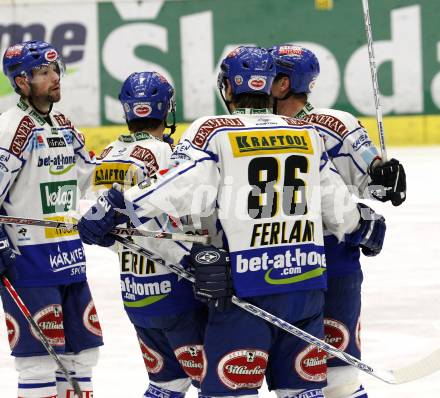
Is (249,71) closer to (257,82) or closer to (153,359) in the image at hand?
(257,82)

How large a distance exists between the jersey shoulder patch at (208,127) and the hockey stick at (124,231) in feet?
0.97

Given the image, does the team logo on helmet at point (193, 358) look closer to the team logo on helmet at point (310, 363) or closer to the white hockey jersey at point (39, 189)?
the team logo on helmet at point (310, 363)

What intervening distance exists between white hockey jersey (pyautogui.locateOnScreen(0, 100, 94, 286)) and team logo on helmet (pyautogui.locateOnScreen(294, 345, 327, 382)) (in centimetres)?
108

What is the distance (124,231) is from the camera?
370 centimetres

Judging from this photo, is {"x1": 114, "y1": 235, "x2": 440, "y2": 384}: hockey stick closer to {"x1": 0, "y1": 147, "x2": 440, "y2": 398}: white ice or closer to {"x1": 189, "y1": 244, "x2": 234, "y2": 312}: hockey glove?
{"x1": 189, "y1": 244, "x2": 234, "y2": 312}: hockey glove

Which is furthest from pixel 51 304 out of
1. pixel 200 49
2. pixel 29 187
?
pixel 200 49

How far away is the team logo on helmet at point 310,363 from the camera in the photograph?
136 inches

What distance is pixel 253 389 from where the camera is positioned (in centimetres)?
339

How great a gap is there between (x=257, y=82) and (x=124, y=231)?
65 centimetres

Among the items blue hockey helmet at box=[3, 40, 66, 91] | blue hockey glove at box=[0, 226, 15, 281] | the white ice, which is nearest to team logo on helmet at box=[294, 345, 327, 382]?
blue hockey glove at box=[0, 226, 15, 281]

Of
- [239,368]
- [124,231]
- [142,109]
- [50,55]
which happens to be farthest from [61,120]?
[239,368]

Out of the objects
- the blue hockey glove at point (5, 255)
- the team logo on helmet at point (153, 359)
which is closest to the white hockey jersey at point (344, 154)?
the team logo on helmet at point (153, 359)

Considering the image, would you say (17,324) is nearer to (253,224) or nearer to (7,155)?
(7,155)

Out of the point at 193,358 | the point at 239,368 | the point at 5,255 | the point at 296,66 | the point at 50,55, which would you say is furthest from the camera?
the point at 50,55
